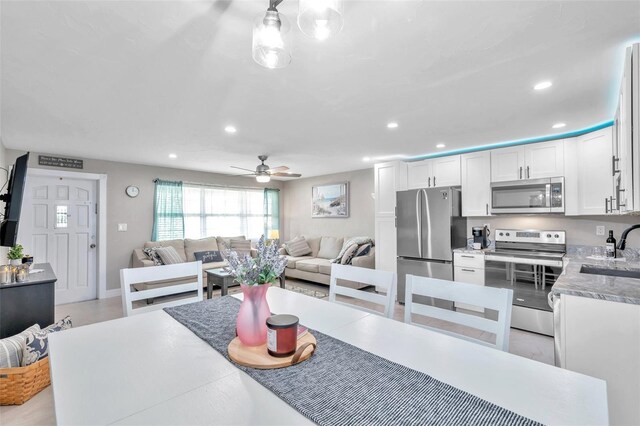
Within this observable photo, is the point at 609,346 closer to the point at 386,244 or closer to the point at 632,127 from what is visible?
the point at 632,127

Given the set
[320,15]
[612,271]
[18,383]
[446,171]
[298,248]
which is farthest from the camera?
[298,248]

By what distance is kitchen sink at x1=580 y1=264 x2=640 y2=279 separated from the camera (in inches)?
93.7

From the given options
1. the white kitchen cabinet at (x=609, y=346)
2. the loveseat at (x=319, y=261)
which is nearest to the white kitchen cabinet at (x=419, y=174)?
the loveseat at (x=319, y=261)

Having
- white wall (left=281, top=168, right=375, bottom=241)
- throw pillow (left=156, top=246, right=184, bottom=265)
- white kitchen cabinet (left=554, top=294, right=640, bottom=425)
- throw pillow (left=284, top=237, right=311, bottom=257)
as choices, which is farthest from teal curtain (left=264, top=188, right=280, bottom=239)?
white kitchen cabinet (left=554, top=294, right=640, bottom=425)

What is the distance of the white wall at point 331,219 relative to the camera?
597 centimetres

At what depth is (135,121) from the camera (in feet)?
9.79

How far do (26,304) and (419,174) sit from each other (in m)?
4.70

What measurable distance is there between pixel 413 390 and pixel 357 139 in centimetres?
310

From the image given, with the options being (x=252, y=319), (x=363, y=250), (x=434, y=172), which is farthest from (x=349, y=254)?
(x=252, y=319)

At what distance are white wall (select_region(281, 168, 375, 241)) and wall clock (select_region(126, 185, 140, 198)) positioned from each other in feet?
11.0

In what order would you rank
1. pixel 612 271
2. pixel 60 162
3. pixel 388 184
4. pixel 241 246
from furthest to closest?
pixel 241 246
pixel 388 184
pixel 60 162
pixel 612 271

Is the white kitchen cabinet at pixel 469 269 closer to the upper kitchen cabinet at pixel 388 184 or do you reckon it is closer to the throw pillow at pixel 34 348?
the upper kitchen cabinet at pixel 388 184

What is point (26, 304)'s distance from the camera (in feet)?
8.50

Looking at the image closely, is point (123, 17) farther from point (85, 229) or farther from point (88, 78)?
point (85, 229)
